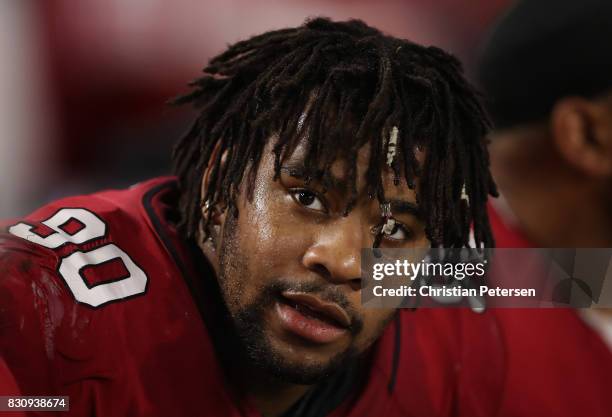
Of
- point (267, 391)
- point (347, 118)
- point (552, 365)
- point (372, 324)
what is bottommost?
point (552, 365)

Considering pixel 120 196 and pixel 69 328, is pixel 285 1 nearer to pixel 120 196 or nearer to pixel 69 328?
pixel 120 196

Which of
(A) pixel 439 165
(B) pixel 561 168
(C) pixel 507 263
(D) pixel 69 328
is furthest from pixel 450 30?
(D) pixel 69 328

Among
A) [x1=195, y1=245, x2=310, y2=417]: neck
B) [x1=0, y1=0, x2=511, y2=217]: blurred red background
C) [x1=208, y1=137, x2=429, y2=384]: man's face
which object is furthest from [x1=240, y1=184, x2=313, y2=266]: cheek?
[x1=0, y1=0, x2=511, y2=217]: blurred red background

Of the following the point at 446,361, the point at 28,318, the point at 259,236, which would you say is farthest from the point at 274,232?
the point at 446,361

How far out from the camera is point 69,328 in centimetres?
79

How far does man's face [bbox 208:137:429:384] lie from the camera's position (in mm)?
827

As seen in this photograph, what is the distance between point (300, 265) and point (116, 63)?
5.37ft

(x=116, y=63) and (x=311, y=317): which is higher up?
(x=116, y=63)

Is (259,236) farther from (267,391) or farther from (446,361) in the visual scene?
(446,361)

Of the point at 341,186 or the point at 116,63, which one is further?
the point at 116,63

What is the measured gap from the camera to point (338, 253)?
0.82 m

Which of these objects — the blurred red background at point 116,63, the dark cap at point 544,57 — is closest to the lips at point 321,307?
the dark cap at point 544,57

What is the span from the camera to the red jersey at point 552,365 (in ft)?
3.94

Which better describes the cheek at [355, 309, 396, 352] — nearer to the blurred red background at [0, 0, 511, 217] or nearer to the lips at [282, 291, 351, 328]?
the lips at [282, 291, 351, 328]
